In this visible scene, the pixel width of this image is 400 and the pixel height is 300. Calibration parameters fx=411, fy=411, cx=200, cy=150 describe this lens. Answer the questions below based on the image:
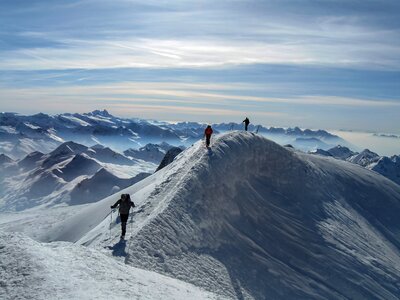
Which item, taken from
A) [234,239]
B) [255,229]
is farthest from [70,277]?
[255,229]

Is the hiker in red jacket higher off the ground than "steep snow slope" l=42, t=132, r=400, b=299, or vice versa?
the hiker in red jacket

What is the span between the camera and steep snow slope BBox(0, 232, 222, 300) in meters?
13.4

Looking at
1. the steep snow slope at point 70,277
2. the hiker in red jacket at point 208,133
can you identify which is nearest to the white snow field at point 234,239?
the steep snow slope at point 70,277

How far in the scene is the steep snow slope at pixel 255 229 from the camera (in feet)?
82.7

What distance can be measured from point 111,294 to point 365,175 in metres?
62.8

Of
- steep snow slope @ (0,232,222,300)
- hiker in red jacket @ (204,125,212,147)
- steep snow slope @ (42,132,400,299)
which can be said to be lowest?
steep snow slope @ (42,132,400,299)

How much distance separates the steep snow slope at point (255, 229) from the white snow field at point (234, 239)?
11cm

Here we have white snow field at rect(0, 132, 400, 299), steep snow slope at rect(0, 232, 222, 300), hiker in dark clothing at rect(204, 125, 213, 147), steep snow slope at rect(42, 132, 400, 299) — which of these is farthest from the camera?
hiker in dark clothing at rect(204, 125, 213, 147)

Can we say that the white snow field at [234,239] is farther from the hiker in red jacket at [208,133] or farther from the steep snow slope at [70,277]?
the hiker in red jacket at [208,133]

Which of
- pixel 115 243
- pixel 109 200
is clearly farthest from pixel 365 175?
pixel 115 243

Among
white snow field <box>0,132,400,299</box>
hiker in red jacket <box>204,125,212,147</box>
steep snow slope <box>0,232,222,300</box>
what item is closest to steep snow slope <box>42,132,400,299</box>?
white snow field <box>0,132,400,299</box>

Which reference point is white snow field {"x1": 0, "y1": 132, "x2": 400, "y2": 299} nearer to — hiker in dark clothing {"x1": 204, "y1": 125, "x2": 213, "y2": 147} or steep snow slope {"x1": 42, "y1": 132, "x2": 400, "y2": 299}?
steep snow slope {"x1": 42, "y1": 132, "x2": 400, "y2": 299}

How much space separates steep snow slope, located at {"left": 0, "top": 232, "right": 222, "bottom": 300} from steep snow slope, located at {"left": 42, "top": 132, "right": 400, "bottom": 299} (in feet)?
10.2

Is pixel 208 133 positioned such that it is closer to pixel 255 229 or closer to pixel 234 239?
pixel 255 229
